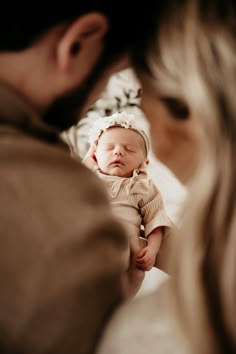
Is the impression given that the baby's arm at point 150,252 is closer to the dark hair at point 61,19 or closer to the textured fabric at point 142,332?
the textured fabric at point 142,332

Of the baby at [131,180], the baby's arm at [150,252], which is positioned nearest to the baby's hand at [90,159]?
the baby at [131,180]

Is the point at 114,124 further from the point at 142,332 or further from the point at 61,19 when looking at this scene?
the point at 142,332

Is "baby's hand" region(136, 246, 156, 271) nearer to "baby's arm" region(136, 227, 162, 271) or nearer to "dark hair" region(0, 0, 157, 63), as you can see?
"baby's arm" region(136, 227, 162, 271)

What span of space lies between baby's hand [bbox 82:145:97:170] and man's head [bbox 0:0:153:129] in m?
0.04

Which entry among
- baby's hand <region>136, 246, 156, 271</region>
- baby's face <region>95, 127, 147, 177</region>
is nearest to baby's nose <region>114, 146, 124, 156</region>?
baby's face <region>95, 127, 147, 177</region>

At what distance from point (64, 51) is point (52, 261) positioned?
0.23 metres

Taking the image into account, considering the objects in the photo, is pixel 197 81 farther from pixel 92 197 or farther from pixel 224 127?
pixel 92 197

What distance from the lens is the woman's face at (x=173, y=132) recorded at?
0.63 meters

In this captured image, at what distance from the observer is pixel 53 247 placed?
1.91 ft

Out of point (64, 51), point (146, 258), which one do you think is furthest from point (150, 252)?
point (64, 51)

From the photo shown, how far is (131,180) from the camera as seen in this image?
2.29 ft

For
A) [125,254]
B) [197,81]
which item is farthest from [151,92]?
[125,254]

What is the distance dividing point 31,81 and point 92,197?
16 cm

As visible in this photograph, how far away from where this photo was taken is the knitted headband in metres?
0.70
